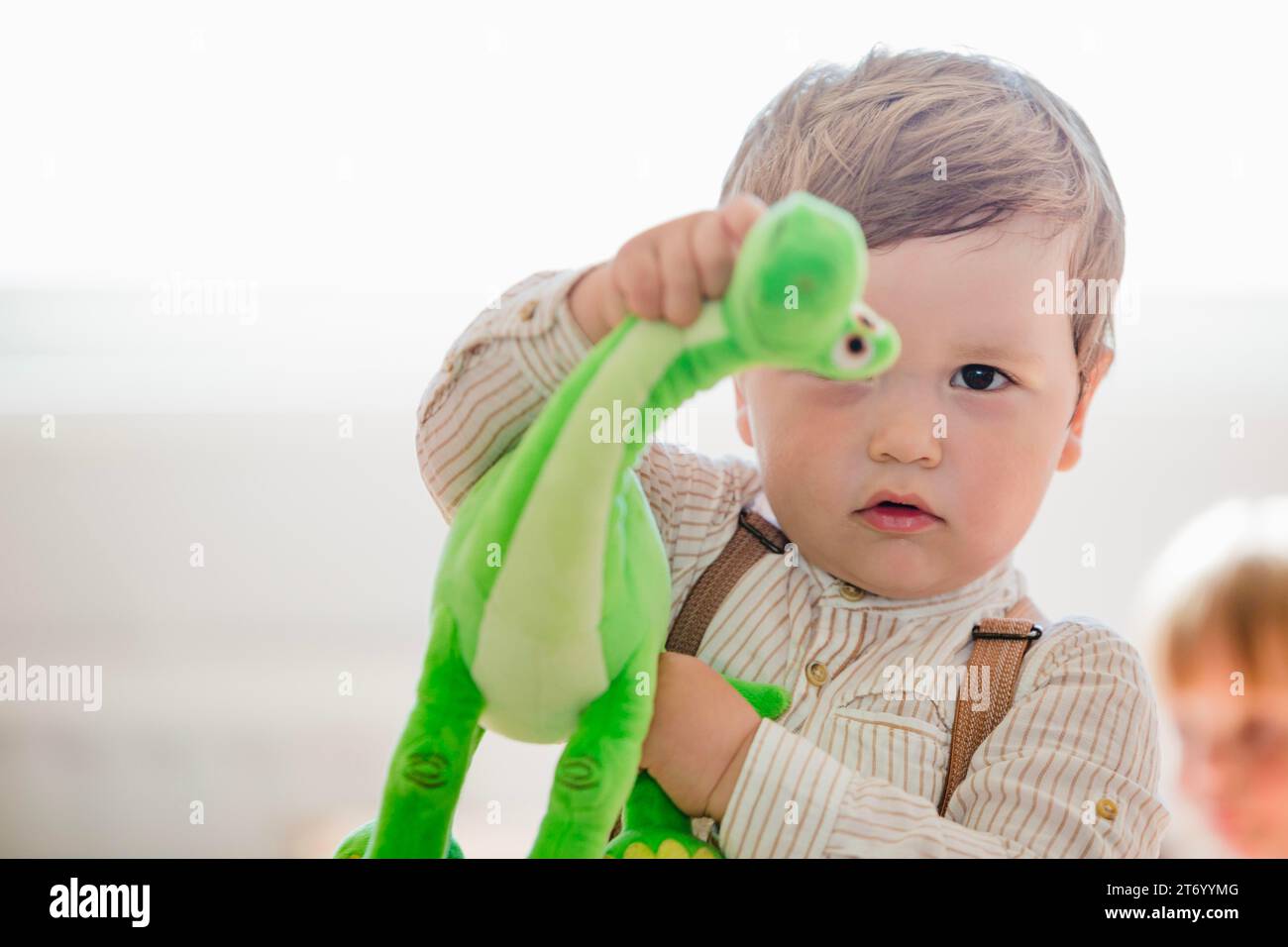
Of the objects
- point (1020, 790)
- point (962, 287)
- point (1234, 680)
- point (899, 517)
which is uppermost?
point (962, 287)

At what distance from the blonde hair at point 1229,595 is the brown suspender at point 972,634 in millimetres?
402

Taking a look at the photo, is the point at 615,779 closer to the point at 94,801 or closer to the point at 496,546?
the point at 496,546

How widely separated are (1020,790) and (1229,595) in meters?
0.53

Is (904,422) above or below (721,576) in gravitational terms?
above

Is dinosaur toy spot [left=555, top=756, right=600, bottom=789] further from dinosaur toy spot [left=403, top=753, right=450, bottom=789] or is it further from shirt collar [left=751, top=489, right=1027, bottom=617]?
shirt collar [left=751, top=489, right=1027, bottom=617]

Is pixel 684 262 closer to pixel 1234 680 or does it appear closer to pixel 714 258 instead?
pixel 714 258

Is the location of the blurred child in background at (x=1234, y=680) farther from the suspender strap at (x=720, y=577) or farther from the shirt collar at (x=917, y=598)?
the suspender strap at (x=720, y=577)

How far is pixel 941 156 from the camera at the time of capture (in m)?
0.65

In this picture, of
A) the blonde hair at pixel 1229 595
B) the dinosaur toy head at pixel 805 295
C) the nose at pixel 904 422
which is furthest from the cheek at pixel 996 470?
the blonde hair at pixel 1229 595

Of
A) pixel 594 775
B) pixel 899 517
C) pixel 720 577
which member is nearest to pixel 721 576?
pixel 720 577

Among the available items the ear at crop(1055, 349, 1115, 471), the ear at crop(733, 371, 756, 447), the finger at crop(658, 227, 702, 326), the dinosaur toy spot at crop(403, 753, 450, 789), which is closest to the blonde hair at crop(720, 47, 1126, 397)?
the ear at crop(1055, 349, 1115, 471)

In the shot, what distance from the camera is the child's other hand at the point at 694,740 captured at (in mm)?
573

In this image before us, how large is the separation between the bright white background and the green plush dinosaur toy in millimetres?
458
